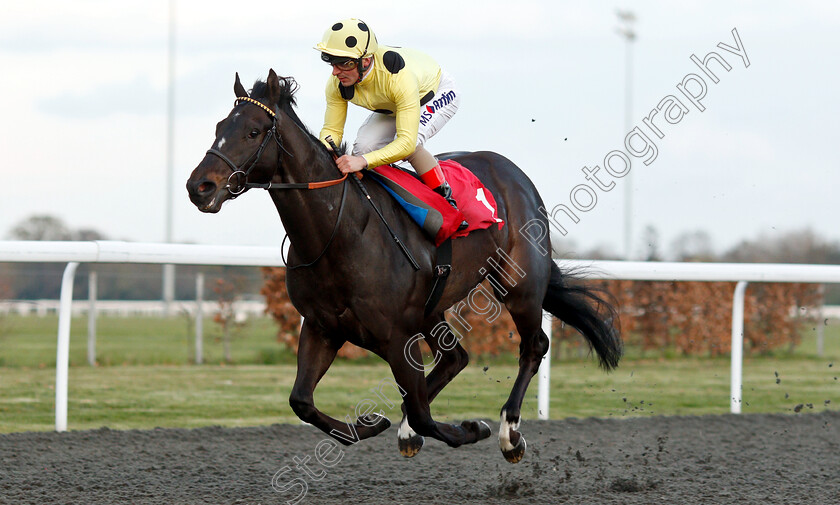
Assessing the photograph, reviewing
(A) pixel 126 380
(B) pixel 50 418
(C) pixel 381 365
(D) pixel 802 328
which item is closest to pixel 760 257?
(D) pixel 802 328

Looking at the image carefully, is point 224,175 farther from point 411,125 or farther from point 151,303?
point 151,303

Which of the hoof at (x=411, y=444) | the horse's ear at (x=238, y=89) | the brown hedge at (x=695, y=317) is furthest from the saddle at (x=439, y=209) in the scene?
the brown hedge at (x=695, y=317)

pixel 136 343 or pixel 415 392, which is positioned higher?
pixel 415 392

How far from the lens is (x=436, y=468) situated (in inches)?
179

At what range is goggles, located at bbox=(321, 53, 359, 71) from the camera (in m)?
3.47

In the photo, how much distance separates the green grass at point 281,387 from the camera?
643 cm

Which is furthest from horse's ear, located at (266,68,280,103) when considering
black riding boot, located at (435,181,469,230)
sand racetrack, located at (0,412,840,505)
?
sand racetrack, located at (0,412,840,505)

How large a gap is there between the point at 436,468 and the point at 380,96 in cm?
194

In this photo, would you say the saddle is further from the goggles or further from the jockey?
the goggles

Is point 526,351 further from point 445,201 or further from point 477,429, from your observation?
point 445,201

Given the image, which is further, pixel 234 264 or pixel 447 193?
pixel 234 264

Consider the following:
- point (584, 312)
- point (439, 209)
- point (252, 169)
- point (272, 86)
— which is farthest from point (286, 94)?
point (584, 312)

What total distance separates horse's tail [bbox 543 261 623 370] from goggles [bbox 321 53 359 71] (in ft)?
6.00

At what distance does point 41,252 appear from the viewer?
4707mm
